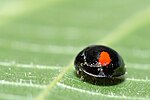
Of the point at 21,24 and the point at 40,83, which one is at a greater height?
the point at 21,24

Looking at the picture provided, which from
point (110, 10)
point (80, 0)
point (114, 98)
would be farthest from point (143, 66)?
point (80, 0)

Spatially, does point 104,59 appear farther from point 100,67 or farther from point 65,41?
point 65,41

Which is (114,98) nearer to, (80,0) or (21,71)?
(21,71)

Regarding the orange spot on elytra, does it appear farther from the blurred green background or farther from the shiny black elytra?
the blurred green background

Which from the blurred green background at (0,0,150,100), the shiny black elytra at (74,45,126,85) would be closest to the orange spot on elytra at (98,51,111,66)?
the shiny black elytra at (74,45,126,85)

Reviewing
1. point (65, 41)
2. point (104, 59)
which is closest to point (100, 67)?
point (104, 59)
